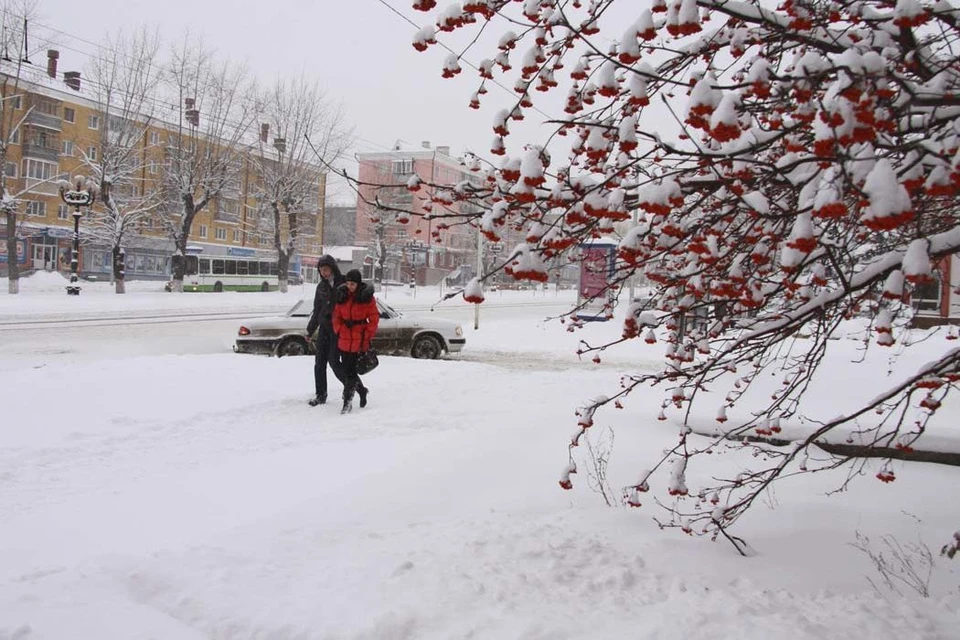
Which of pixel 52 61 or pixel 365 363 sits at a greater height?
pixel 52 61

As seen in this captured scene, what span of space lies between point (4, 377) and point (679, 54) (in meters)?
8.56

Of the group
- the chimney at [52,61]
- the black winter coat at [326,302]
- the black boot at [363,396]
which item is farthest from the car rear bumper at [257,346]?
the chimney at [52,61]

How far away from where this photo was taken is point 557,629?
297 cm

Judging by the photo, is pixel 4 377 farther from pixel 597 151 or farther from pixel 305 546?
pixel 597 151

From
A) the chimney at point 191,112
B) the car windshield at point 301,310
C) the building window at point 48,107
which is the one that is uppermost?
the building window at point 48,107

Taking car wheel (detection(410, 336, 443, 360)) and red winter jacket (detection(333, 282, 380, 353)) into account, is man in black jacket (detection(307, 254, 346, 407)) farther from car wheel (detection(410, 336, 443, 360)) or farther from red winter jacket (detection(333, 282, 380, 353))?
car wheel (detection(410, 336, 443, 360))

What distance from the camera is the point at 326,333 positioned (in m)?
8.00

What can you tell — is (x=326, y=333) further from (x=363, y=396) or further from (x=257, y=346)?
(x=257, y=346)

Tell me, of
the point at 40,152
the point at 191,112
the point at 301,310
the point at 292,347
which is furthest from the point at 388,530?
the point at 40,152

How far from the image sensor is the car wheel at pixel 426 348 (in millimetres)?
13898

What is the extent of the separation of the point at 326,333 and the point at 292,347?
5080mm

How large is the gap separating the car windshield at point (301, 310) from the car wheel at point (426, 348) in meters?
2.23

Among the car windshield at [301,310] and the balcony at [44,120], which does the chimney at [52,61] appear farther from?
the car windshield at [301,310]

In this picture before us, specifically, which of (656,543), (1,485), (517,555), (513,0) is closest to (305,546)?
(517,555)
